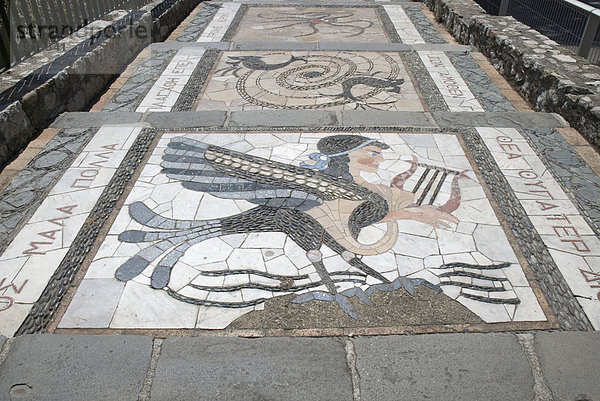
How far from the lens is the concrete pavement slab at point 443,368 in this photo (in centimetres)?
194

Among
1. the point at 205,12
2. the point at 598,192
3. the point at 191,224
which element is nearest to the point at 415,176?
the point at 598,192

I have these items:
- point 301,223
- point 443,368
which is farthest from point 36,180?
point 443,368

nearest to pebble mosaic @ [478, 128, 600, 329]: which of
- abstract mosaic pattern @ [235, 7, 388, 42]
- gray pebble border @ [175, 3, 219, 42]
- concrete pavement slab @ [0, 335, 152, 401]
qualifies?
concrete pavement slab @ [0, 335, 152, 401]

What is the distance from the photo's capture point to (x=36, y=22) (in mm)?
4809

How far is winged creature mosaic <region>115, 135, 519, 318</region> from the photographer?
255 centimetres

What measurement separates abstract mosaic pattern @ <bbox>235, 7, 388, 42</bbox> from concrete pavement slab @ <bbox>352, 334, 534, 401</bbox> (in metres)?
5.78

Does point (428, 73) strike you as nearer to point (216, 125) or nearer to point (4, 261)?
point (216, 125)

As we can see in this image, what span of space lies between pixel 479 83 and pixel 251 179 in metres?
3.29

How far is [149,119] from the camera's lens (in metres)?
4.34

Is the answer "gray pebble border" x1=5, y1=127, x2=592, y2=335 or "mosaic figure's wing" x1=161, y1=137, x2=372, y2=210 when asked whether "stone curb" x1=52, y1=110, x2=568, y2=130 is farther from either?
"mosaic figure's wing" x1=161, y1=137, x2=372, y2=210

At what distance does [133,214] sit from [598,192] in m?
3.22

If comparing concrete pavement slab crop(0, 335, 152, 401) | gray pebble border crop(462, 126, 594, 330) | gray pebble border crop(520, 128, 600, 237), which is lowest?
gray pebble border crop(462, 126, 594, 330)

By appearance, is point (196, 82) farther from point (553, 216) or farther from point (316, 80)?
point (553, 216)

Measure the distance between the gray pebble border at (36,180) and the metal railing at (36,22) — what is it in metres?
1.09
